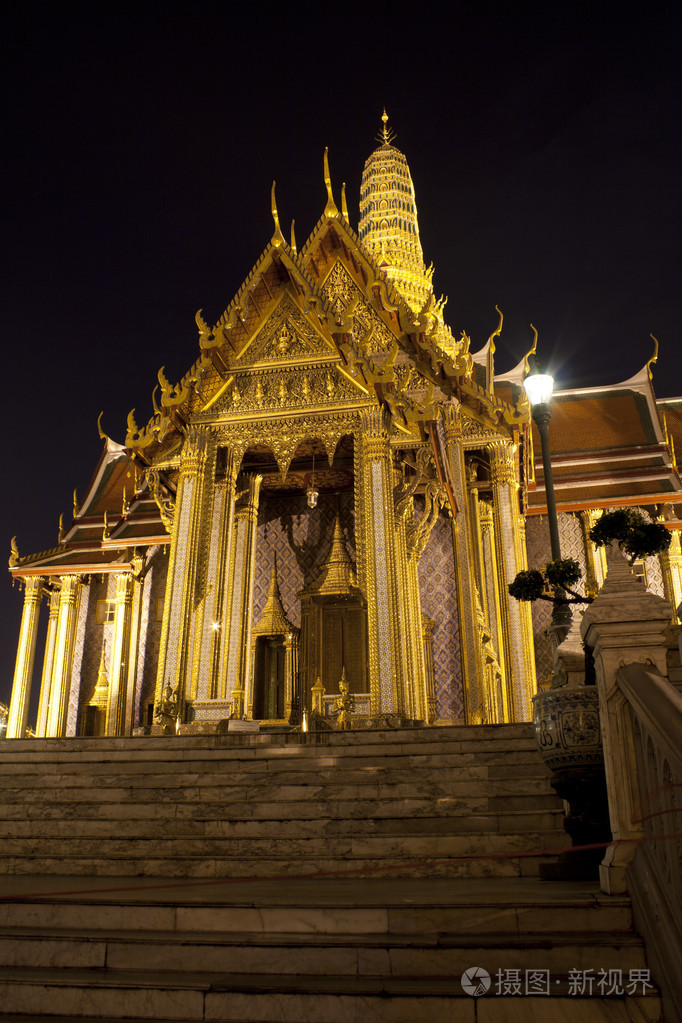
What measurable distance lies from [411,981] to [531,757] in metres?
3.12

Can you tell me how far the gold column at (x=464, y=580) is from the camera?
394 inches

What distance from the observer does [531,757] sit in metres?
5.60

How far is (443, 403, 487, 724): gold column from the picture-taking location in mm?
10016

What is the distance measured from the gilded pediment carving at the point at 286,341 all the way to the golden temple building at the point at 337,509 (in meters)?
0.03

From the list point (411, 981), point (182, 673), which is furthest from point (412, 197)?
point (411, 981)

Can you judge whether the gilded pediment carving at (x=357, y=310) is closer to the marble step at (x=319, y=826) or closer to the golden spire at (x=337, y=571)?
the golden spire at (x=337, y=571)

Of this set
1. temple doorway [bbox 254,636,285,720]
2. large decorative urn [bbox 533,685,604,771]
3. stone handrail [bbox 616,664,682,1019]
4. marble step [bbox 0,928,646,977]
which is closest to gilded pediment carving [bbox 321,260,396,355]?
temple doorway [bbox 254,636,285,720]

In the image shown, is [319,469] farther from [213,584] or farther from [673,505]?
[673,505]

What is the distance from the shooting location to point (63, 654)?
55.4ft

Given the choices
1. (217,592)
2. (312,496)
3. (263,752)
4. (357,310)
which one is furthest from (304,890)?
(357,310)

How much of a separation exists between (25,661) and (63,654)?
2.50 ft

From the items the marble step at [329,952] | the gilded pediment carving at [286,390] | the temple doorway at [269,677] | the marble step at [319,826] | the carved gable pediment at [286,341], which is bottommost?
the marble step at [329,952]

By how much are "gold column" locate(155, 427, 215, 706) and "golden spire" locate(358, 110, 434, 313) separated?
34.0ft

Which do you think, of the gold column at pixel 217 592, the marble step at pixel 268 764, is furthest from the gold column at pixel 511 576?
the marble step at pixel 268 764
